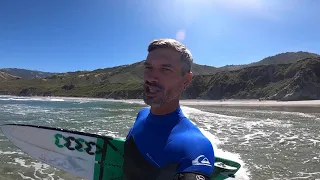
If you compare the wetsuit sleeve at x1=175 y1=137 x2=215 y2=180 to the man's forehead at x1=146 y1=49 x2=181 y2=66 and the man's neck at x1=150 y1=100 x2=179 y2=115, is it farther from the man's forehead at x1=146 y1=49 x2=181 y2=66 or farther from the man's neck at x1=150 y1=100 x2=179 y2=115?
the man's forehead at x1=146 y1=49 x2=181 y2=66

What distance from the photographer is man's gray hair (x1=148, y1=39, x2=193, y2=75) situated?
83.9 inches

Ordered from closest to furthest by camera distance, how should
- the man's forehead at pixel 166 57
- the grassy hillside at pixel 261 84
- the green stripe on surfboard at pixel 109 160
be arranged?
the man's forehead at pixel 166 57 → the green stripe on surfboard at pixel 109 160 → the grassy hillside at pixel 261 84

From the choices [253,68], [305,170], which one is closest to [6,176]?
[305,170]

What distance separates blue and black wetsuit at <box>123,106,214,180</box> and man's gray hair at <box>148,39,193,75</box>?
13.5 inches

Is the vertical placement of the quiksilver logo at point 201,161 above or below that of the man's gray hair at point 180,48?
below

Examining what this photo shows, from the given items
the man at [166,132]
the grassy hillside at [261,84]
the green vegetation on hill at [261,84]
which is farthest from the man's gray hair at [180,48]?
the grassy hillside at [261,84]

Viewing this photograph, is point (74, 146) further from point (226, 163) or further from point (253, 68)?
point (253, 68)

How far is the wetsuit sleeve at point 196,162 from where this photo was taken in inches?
71.8

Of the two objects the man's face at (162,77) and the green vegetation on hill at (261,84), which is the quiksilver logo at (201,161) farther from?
the green vegetation on hill at (261,84)

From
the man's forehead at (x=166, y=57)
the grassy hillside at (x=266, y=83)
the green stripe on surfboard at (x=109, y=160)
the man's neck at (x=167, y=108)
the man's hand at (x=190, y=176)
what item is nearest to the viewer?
the man's hand at (x=190, y=176)

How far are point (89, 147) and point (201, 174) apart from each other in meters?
1.99

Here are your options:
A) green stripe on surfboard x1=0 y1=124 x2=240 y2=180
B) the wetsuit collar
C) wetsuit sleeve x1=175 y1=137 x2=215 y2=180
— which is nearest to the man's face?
the wetsuit collar

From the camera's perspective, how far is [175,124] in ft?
7.03

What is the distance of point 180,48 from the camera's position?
213cm
